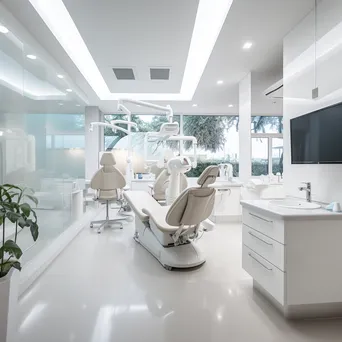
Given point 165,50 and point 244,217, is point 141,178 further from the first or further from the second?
point 244,217

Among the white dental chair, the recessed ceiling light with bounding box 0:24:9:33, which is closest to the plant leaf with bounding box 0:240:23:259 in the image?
the recessed ceiling light with bounding box 0:24:9:33

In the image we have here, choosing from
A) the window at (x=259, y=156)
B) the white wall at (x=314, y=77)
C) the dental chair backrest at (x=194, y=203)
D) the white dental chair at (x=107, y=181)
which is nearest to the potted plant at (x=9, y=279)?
the dental chair backrest at (x=194, y=203)

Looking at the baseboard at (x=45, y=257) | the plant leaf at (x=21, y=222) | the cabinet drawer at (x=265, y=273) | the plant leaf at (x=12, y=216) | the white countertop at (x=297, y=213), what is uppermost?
the plant leaf at (x=12, y=216)

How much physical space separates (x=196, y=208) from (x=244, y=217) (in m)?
0.47

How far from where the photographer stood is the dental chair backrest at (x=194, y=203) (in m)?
2.49

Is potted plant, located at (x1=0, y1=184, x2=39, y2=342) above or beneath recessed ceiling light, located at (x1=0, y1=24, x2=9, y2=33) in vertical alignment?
beneath

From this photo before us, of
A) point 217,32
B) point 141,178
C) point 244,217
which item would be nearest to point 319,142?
point 244,217

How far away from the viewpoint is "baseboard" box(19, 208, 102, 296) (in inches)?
90.5

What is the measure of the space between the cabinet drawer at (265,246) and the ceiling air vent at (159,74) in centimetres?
322

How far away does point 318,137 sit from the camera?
7.20 ft

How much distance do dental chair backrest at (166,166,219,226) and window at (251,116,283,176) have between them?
229 centimetres

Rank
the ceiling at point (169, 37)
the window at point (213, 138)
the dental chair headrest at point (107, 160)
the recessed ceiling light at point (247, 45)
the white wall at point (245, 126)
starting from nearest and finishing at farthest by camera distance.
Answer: the ceiling at point (169, 37)
the recessed ceiling light at point (247, 45)
the dental chair headrest at point (107, 160)
the white wall at point (245, 126)
the window at point (213, 138)

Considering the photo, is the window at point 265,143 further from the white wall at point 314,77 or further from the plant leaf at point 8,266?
the plant leaf at point 8,266

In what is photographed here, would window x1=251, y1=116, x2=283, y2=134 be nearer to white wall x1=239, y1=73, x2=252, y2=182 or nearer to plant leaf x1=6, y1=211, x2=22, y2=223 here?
white wall x1=239, y1=73, x2=252, y2=182
